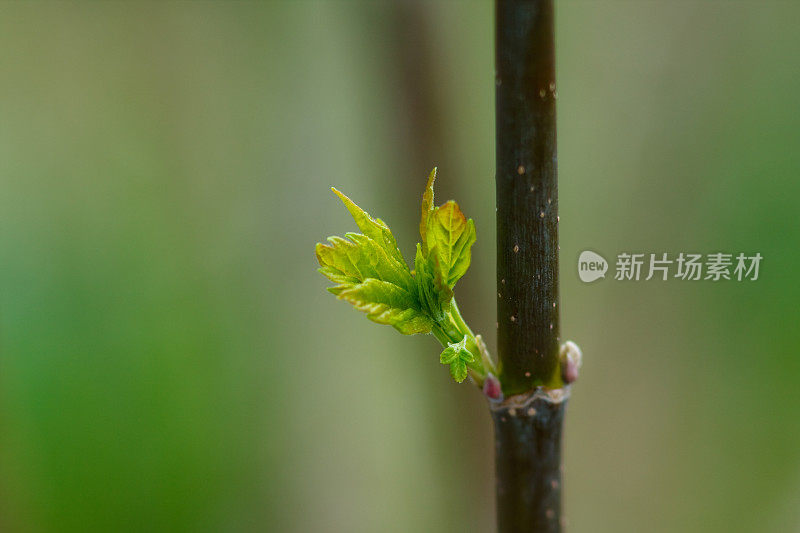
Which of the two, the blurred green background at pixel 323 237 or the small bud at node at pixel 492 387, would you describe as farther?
the blurred green background at pixel 323 237

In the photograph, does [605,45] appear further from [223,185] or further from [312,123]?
[223,185]

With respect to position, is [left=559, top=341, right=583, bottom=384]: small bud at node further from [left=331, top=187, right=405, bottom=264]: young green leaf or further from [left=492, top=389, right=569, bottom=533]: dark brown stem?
[left=331, top=187, right=405, bottom=264]: young green leaf

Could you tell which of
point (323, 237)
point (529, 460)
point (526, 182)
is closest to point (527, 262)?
point (526, 182)

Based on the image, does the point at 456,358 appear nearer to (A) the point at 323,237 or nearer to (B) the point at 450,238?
(B) the point at 450,238

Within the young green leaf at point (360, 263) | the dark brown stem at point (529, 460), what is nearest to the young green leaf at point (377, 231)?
the young green leaf at point (360, 263)

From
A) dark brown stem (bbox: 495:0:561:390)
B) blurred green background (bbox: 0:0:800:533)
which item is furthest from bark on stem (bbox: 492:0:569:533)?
blurred green background (bbox: 0:0:800:533)

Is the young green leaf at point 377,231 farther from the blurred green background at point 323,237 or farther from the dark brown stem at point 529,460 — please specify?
the blurred green background at point 323,237

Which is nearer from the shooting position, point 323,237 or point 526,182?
point 526,182
